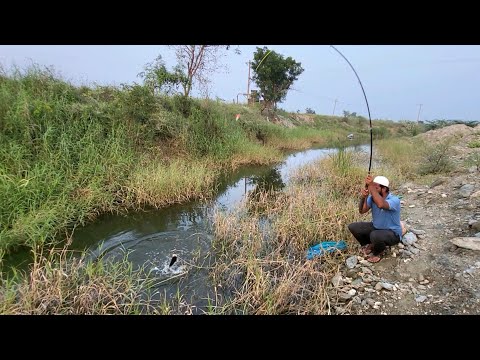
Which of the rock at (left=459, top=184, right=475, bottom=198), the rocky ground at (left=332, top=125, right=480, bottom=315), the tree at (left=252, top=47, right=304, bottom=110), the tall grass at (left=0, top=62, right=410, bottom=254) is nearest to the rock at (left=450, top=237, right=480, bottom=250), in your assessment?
the rocky ground at (left=332, top=125, right=480, bottom=315)

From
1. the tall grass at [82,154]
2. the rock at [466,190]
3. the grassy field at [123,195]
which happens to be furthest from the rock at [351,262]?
the tall grass at [82,154]

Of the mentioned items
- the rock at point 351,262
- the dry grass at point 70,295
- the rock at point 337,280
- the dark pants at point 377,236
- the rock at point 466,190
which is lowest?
the dry grass at point 70,295

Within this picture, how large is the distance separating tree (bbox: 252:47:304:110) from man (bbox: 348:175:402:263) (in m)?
20.3

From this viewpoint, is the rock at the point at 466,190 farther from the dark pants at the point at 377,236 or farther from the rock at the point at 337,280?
the rock at the point at 337,280

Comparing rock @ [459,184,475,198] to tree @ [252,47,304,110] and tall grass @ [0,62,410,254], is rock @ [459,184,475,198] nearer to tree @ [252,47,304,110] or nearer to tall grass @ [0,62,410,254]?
tall grass @ [0,62,410,254]

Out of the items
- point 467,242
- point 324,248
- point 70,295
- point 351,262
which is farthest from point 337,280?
point 70,295

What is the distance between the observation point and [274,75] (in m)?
22.8

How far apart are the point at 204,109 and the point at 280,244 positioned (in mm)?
7850

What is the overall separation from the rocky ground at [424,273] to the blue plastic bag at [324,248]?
0.25 metres

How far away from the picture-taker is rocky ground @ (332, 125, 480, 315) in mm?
2721

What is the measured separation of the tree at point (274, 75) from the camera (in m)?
22.0
